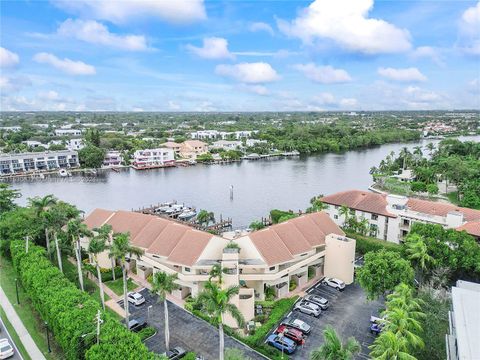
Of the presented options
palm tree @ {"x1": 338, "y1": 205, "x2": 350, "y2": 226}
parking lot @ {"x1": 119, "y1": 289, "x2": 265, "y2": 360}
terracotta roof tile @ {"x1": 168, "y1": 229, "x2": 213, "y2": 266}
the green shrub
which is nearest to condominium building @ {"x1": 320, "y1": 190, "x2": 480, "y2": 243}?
palm tree @ {"x1": 338, "y1": 205, "x2": 350, "y2": 226}

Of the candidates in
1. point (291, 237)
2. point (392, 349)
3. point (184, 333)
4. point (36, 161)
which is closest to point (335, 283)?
point (291, 237)

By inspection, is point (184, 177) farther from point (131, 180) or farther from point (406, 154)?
point (406, 154)

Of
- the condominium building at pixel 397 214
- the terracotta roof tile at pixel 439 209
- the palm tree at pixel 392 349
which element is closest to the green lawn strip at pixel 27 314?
the palm tree at pixel 392 349

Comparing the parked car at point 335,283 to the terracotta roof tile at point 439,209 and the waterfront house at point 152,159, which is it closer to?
the terracotta roof tile at point 439,209

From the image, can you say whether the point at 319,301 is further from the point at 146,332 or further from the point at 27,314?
the point at 27,314

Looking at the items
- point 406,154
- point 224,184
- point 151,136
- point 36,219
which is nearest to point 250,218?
point 224,184
